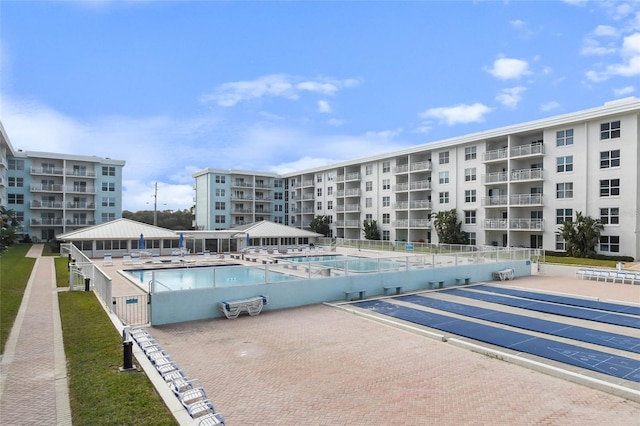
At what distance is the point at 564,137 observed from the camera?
35406 mm

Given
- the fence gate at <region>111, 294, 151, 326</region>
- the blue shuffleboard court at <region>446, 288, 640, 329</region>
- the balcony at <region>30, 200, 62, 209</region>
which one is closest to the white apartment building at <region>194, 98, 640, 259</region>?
the blue shuffleboard court at <region>446, 288, 640, 329</region>

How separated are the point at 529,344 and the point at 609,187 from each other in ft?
90.1

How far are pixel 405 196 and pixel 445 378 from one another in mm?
43197

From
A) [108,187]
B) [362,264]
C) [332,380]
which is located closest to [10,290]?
[362,264]

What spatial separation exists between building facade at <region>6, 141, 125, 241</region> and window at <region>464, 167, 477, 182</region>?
151 ft

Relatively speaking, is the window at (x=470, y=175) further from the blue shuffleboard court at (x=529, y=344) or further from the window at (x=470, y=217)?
the blue shuffleboard court at (x=529, y=344)

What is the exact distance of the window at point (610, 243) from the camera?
104ft

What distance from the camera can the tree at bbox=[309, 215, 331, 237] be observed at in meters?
58.9

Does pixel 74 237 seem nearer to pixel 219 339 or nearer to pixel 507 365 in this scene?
pixel 219 339

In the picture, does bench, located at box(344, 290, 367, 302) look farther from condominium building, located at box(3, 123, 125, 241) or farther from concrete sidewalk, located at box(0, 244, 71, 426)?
condominium building, located at box(3, 123, 125, 241)

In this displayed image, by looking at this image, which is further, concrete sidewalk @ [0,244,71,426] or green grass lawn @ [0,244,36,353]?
green grass lawn @ [0,244,36,353]

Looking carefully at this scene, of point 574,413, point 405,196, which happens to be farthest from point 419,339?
point 405,196

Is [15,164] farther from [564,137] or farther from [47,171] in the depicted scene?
[564,137]

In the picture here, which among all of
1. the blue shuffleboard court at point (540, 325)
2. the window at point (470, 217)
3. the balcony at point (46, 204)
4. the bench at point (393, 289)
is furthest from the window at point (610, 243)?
the balcony at point (46, 204)
